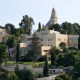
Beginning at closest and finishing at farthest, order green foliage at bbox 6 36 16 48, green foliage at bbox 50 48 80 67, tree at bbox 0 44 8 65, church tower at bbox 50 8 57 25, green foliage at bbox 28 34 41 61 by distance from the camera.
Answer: green foliage at bbox 50 48 80 67, tree at bbox 0 44 8 65, green foliage at bbox 28 34 41 61, green foliage at bbox 6 36 16 48, church tower at bbox 50 8 57 25

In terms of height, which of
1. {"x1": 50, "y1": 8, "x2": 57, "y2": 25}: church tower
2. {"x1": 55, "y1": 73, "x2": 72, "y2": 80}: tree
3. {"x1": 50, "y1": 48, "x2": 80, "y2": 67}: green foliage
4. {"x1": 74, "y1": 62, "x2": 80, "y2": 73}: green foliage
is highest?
{"x1": 50, "y1": 8, "x2": 57, "y2": 25}: church tower

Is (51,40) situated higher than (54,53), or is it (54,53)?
(51,40)

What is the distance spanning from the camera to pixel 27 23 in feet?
234

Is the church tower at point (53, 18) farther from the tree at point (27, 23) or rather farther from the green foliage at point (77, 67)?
the green foliage at point (77, 67)

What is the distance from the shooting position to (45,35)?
6203cm

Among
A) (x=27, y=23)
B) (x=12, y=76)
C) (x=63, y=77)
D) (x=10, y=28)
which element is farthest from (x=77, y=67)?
(x=27, y=23)

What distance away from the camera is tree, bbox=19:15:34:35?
71188 mm

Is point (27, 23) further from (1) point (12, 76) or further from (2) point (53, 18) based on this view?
(1) point (12, 76)

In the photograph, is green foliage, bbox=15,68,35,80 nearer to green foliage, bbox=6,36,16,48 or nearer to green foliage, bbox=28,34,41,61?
green foliage, bbox=28,34,41,61

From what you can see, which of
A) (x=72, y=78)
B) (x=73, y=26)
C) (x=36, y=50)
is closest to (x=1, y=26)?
(x=73, y=26)

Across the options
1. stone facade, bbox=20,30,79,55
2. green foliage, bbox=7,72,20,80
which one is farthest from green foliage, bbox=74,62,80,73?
stone facade, bbox=20,30,79,55

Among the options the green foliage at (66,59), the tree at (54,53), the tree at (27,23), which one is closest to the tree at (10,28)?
the tree at (27,23)

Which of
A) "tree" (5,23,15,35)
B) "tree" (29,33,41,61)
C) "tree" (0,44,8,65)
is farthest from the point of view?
"tree" (5,23,15,35)

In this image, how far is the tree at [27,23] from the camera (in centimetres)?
7119
